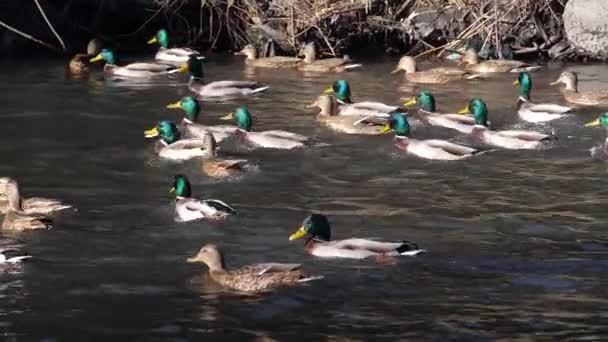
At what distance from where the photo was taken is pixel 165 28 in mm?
22312

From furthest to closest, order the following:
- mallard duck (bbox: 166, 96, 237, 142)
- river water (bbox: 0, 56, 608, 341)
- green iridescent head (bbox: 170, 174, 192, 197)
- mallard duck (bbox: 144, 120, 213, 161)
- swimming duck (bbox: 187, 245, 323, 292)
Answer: mallard duck (bbox: 166, 96, 237, 142)
mallard duck (bbox: 144, 120, 213, 161)
green iridescent head (bbox: 170, 174, 192, 197)
swimming duck (bbox: 187, 245, 323, 292)
river water (bbox: 0, 56, 608, 341)

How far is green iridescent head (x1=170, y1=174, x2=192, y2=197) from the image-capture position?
481 inches

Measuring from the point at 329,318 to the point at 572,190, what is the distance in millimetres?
4146

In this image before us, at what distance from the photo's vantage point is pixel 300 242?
10984 mm

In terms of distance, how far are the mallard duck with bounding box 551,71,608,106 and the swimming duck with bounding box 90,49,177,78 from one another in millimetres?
5438

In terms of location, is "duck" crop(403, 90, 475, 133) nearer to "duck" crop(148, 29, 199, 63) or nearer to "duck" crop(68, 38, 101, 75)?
"duck" crop(148, 29, 199, 63)

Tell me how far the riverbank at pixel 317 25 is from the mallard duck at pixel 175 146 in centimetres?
626

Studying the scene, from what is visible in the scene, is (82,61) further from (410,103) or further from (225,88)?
(410,103)

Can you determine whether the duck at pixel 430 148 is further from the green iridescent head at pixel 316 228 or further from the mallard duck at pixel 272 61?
the mallard duck at pixel 272 61

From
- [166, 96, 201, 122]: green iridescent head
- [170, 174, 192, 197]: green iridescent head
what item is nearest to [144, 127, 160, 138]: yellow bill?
[166, 96, 201, 122]: green iridescent head

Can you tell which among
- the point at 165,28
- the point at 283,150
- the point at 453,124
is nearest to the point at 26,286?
the point at 283,150

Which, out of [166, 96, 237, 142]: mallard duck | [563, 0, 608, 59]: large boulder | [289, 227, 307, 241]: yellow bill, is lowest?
[166, 96, 237, 142]: mallard duck

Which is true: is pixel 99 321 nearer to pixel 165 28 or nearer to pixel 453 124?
pixel 453 124

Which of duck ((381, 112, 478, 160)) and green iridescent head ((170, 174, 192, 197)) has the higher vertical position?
green iridescent head ((170, 174, 192, 197))
